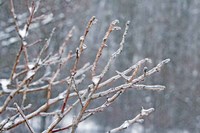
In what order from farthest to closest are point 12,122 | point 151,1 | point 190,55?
point 151,1, point 190,55, point 12,122

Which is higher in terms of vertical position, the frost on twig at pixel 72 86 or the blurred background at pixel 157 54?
the blurred background at pixel 157 54

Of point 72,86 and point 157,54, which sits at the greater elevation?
point 157,54

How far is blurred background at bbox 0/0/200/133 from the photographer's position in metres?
20.4

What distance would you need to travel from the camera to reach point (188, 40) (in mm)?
23047

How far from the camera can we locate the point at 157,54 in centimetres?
2189

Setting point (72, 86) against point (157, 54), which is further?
point (157, 54)

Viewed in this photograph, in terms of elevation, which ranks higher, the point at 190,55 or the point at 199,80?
the point at 190,55

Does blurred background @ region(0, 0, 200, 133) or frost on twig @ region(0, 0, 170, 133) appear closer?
frost on twig @ region(0, 0, 170, 133)

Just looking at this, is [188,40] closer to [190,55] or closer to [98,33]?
Result: [190,55]

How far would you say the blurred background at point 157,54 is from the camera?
2039 cm

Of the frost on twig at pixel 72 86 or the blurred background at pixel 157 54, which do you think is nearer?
the frost on twig at pixel 72 86

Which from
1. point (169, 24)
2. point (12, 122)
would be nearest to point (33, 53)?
point (12, 122)

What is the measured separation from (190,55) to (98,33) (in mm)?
4378

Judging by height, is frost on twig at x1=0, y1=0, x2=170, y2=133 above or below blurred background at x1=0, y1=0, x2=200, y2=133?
below
